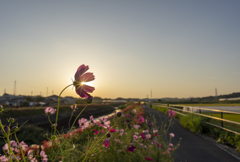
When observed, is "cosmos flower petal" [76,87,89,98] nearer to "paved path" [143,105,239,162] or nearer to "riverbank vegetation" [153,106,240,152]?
"paved path" [143,105,239,162]

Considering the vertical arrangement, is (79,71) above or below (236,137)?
above

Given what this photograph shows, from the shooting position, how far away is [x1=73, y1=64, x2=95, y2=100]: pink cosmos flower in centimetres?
82

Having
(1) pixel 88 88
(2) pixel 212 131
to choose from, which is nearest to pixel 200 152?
(2) pixel 212 131

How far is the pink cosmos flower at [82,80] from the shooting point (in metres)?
0.82

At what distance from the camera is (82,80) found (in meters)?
0.83

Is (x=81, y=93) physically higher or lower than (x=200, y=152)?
higher

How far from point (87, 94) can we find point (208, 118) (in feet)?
28.5

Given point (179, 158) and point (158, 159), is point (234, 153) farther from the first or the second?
point (158, 159)

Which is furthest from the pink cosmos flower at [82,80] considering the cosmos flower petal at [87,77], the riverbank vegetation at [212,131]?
the riverbank vegetation at [212,131]

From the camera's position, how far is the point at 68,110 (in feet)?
95.0

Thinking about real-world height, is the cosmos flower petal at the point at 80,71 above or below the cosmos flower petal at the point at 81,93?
above

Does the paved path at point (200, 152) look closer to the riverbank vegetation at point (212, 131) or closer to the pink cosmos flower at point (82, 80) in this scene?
the riverbank vegetation at point (212, 131)

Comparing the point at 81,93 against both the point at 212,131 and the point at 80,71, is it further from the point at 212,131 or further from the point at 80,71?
the point at 212,131

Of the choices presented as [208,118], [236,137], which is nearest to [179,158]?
[236,137]
